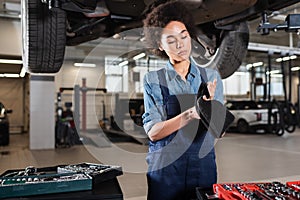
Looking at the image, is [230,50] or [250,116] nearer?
[230,50]

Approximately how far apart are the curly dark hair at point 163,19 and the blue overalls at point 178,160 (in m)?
0.22

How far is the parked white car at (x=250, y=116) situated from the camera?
8.45 metres

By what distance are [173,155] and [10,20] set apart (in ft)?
18.2

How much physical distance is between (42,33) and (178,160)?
37.7 inches

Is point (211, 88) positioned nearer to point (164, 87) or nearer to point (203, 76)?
point (203, 76)

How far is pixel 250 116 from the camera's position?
8.71 meters

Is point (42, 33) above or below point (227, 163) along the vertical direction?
above

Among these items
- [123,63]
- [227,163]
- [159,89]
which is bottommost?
[227,163]

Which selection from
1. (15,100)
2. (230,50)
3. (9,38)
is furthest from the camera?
(15,100)

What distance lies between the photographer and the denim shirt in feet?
4.58

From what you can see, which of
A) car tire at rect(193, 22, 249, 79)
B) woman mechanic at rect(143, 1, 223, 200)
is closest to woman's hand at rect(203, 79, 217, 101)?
woman mechanic at rect(143, 1, 223, 200)

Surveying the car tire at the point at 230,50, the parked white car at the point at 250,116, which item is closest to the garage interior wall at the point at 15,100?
the parked white car at the point at 250,116

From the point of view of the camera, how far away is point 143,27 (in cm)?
166

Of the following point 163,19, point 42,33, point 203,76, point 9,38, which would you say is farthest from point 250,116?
point 42,33
